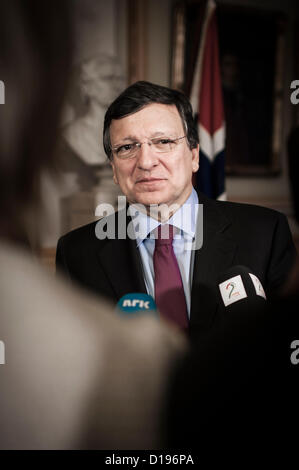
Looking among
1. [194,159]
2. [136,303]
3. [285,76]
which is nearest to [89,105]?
[136,303]

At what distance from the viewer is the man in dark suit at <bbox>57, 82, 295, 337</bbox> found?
0.72 m

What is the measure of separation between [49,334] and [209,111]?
4.72 ft

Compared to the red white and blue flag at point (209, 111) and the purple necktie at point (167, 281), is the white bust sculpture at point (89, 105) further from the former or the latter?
the red white and blue flag at point (209, 111)

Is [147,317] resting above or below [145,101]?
below

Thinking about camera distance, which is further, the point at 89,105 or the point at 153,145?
the point at 153,145

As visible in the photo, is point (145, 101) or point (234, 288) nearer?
point (234, 288)

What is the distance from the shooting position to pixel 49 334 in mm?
206

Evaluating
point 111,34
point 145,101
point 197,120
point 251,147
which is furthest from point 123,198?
point 251,147

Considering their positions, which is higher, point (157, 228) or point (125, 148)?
point (125, 148)

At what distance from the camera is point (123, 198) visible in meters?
0.83

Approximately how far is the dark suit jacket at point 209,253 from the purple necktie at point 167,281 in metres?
0.03

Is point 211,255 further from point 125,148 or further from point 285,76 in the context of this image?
point 285,76

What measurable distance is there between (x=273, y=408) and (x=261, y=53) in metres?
2.18
